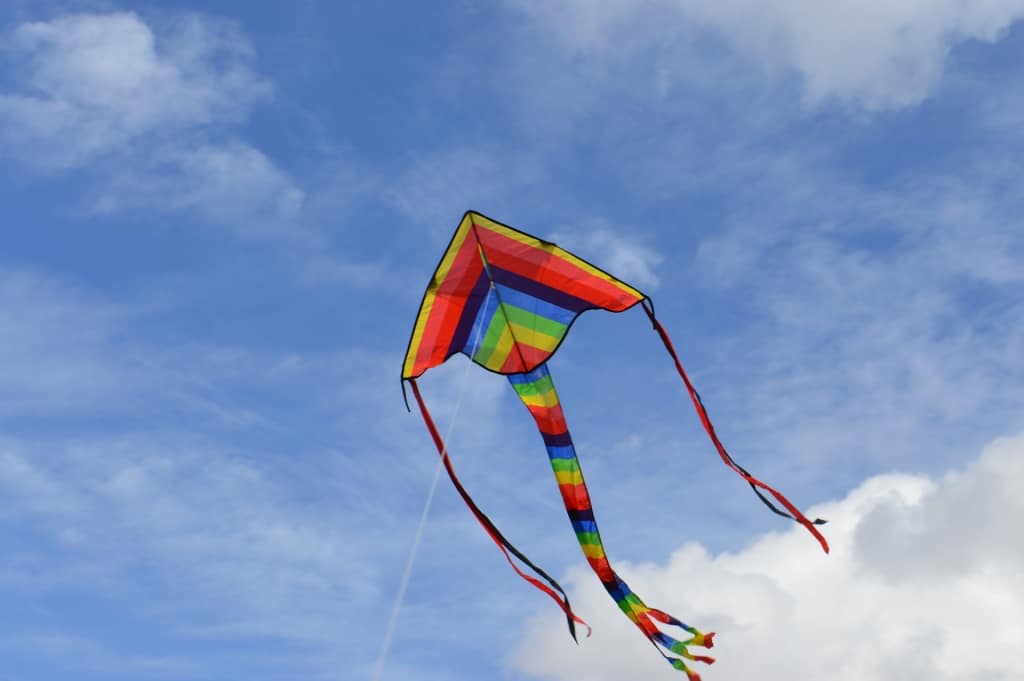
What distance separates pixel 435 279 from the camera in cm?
1200

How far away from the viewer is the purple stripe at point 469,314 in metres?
12.4

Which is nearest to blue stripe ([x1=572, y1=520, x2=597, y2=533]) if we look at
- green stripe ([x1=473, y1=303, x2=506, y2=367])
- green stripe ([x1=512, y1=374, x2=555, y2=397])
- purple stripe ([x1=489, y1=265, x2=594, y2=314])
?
green stripe ([x1=512, y1=374, x2=555, y2=397])

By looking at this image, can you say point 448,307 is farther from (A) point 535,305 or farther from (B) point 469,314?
(A) point 535,305

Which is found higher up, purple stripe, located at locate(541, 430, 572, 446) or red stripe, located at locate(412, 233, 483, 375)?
red stripe, located at locate(412, 233, 483, 375)

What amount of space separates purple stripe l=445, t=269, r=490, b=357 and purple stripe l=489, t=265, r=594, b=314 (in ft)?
0.64

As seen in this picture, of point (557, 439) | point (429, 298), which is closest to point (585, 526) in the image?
point (557, 439)

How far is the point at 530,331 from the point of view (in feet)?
42.1

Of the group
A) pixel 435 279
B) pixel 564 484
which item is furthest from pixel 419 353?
pixel 564 484

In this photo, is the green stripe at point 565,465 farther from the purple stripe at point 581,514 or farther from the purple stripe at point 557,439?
the purple stripe at point 581,514

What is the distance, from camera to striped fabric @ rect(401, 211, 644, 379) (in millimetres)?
11891

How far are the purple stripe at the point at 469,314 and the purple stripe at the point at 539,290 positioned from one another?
194 mm

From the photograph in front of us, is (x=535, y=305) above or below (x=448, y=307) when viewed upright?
above

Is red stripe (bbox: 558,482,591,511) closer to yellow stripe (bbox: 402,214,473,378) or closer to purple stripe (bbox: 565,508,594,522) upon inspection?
purple stripe (bbox: 565,508,594,522)

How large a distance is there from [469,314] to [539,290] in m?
0.92
